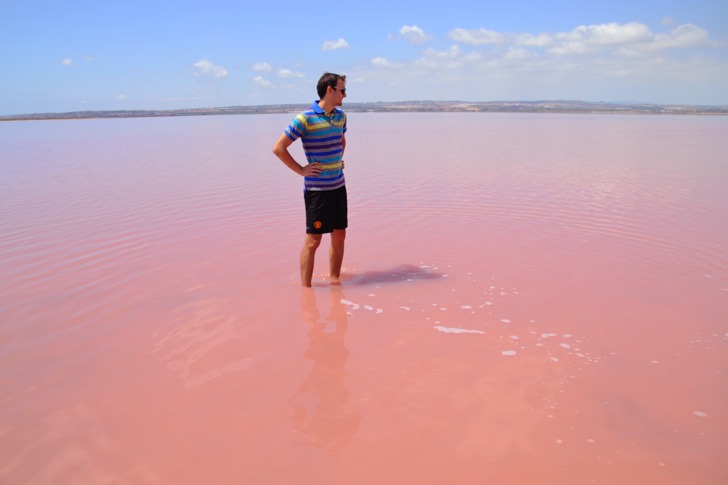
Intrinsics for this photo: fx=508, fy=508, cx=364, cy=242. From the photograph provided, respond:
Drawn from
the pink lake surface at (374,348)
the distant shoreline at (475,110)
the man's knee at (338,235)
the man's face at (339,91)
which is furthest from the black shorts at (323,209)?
the distant shoreline at (475,110)

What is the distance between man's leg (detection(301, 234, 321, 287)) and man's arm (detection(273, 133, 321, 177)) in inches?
23.2

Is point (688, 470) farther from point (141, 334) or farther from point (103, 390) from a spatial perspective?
point (141, 334)

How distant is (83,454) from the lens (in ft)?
8.12

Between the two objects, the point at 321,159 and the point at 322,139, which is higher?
the point at 322,139

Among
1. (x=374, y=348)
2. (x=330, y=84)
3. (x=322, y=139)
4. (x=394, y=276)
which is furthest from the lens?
(x=394, y=276)

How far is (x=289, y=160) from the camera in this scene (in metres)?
4.20

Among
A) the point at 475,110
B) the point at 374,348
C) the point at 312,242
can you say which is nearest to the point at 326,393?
the point at 374,348

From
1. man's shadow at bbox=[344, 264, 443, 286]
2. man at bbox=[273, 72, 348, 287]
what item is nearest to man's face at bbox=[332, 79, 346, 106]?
man at bbox=[273, 72, 348, 287]

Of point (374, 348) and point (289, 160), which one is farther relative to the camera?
point (289, 160)

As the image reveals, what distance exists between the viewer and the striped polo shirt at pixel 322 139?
4164mm

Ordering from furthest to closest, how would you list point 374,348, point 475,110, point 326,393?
point 475,110 → point 374,348 → point 326,393

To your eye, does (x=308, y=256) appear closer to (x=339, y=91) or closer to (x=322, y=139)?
(x=322, y=139)

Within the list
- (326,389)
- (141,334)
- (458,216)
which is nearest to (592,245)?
(458,216)

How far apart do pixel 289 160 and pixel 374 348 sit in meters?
1.72
